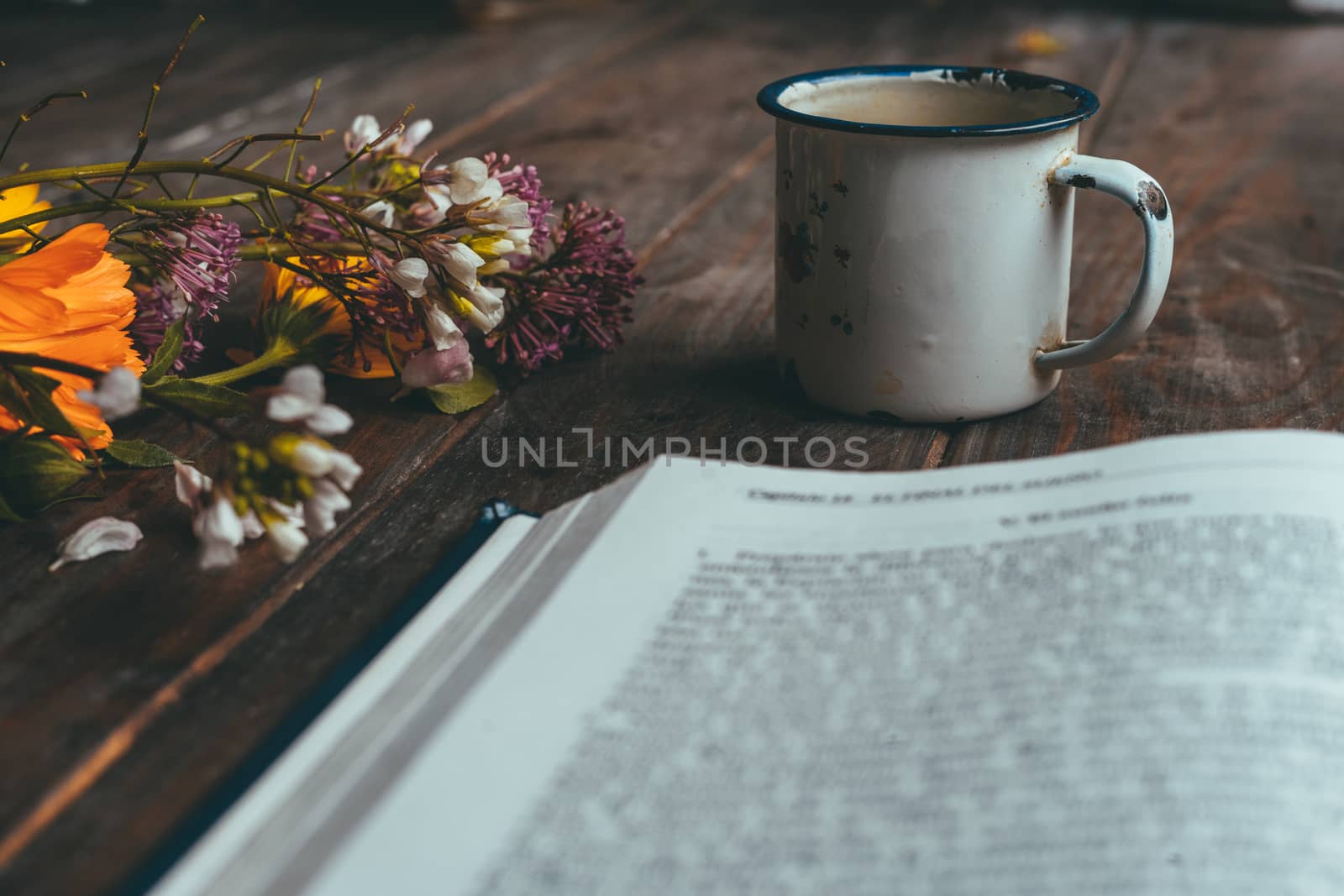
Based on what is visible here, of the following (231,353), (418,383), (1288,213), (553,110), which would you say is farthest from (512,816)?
(553,110)

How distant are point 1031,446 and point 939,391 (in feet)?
0.16

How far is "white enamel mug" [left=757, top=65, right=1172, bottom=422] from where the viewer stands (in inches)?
20.3

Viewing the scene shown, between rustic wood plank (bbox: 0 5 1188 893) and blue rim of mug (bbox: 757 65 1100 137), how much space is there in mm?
140

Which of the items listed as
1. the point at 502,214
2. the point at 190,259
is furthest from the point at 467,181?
the point at 190,259

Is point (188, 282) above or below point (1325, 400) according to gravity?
above

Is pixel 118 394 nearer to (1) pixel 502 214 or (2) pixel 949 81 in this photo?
(1) pixel 502 214

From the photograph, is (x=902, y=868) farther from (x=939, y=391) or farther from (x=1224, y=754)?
(x=939, y=391)

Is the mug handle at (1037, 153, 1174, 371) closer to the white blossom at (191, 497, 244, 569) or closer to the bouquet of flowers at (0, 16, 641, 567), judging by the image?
the bouquet of flowers at (0, 16, 641, 567)

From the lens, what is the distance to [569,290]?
614mm

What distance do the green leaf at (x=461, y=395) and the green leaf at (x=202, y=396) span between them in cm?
10

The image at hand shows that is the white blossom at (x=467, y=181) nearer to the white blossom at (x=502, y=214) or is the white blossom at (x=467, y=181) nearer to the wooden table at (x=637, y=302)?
the white blossom at (x=502, y=214)

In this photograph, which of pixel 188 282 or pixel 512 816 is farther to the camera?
pixel 188 282

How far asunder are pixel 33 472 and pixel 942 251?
15.1 inches

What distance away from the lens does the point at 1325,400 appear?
604mm
